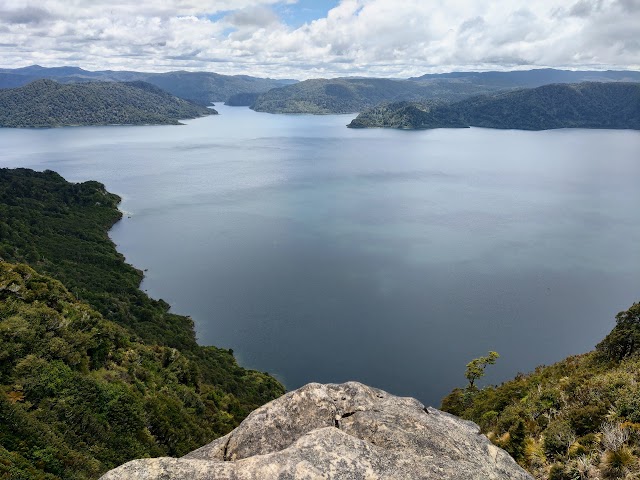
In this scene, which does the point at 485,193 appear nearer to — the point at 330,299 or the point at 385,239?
the point at 385,239

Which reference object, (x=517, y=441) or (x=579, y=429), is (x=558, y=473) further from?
(x=517, y=441)

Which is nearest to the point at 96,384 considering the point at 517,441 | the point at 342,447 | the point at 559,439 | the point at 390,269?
the point at 342,447

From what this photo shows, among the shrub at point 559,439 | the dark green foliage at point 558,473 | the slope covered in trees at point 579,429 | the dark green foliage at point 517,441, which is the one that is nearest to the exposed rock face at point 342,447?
the dark green foliage at point 558,473

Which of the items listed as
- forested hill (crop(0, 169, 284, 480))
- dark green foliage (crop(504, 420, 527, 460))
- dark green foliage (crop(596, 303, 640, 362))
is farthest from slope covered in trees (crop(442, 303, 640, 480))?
forested hill (crop(0, 169, 284, 480))

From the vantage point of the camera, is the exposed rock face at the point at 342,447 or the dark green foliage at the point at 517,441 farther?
the dark green foliage at the point at 517,441

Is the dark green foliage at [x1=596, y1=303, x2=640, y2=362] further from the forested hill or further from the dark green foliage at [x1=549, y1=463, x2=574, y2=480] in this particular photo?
the forested hill

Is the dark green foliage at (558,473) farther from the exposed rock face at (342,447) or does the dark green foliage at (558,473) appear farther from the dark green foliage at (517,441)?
the dark green foliage at (517,441)

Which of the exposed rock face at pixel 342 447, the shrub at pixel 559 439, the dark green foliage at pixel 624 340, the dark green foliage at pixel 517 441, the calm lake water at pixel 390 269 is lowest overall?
the calm lake water at pixel 390 269
